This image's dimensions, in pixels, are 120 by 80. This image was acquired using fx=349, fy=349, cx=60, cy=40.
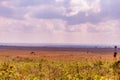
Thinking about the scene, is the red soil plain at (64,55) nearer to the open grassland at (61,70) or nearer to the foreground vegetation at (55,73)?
the open grassland at (61,70)

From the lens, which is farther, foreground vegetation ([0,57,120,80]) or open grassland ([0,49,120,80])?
open grassland ([0,49,120,80])

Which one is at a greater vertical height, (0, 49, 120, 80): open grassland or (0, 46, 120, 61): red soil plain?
(0, 49, 120, 80): open grassland

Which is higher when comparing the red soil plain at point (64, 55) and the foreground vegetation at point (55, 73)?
the foreground vegetation at point (55, 73)

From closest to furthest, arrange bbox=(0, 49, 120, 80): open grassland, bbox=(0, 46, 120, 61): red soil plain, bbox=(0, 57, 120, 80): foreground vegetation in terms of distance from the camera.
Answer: bbox=(0, 57, 120, 80): foreground vegetation → bbox=(0, 49, 120, 80): open grassland → bbox=(0, 46, 120, 61): red soil plain

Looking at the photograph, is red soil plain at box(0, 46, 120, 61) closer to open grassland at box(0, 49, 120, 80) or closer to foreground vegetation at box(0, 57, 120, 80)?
open grassland at box(0, 49, 120, 80)

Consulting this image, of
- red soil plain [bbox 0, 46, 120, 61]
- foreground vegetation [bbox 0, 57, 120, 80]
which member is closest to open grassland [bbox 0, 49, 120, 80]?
foreground vegetation [bbox 0, 57, 120, 80]

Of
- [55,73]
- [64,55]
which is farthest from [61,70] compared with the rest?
[64,55]

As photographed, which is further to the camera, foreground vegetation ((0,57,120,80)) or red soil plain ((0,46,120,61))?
red soil plain ((0,46,120,61))

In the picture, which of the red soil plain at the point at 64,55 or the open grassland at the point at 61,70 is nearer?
the open grassland at the point at 61,70

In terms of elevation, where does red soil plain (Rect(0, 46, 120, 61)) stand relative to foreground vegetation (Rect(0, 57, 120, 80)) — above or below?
below

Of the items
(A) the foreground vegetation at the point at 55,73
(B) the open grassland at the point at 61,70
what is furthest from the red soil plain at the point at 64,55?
(A) the foreground vegetation at the point at 55,73

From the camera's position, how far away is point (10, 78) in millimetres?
14945

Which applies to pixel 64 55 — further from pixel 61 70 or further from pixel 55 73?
pixel 55 73

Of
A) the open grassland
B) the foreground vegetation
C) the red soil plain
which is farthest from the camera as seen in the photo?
the red soil plain
